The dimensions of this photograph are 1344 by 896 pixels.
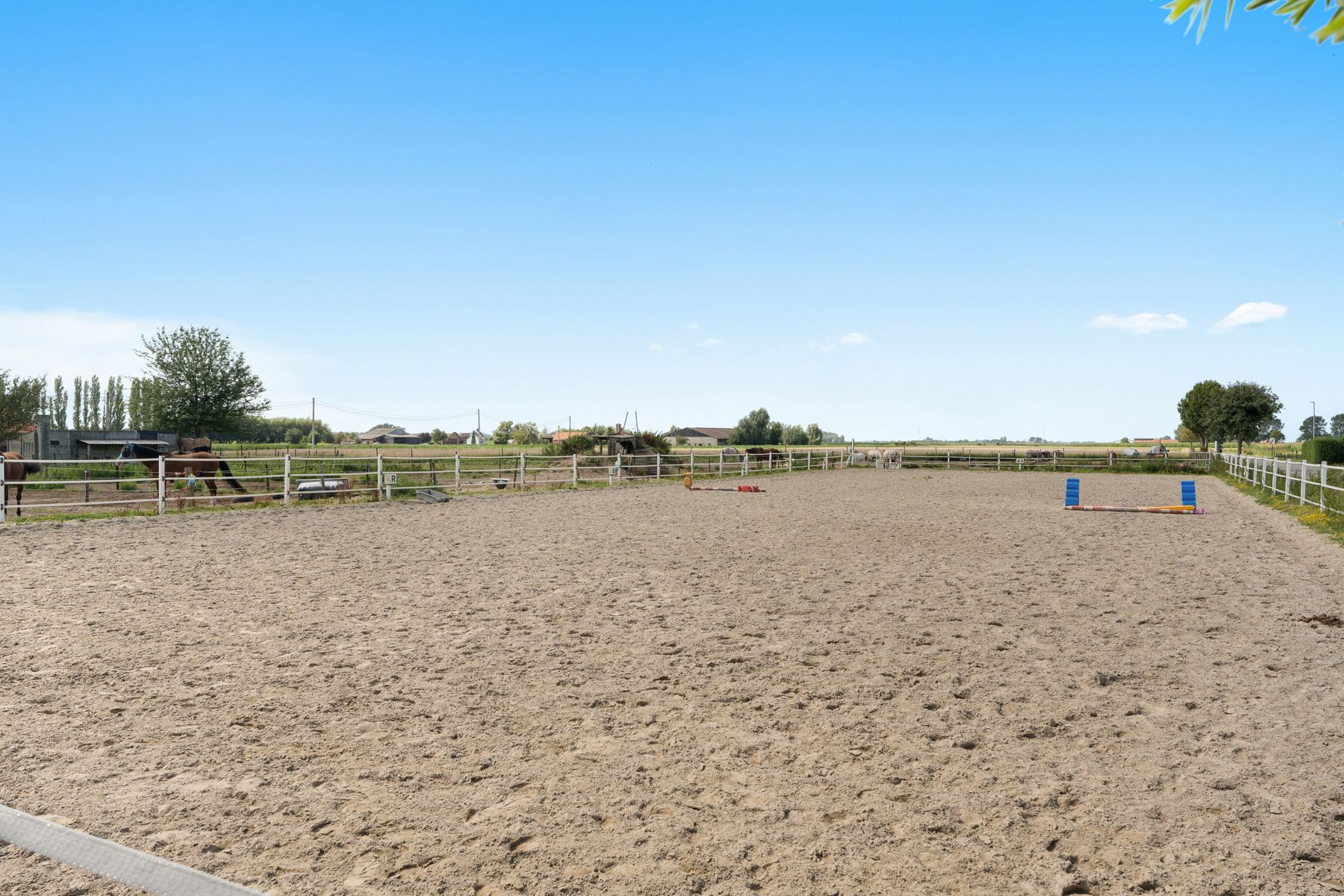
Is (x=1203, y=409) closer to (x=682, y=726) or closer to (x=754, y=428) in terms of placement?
(x=754, y=428)

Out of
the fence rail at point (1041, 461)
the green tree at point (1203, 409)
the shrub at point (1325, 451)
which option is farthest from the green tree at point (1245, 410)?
the shrub at point (1325, 451)

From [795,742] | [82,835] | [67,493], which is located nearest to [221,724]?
[82,835]

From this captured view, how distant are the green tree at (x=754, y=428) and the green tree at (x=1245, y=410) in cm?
6142

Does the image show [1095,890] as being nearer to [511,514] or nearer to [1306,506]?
[511,514]

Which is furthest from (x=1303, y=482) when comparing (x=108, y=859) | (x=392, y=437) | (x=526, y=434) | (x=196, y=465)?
(x=392, y=437)

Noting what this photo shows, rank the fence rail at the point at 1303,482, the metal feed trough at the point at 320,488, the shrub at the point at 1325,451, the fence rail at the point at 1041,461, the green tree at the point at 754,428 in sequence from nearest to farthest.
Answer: the fence rail at the point at 1303,482, the metal feed trough at the point at 320,488, the shrub at the point at 1325,451, the fence rail at the point at 1041,461, the green tree at the point at 754,428

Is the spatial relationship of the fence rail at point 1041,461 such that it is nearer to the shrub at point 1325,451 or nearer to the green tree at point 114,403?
the shrub at point 1325,451

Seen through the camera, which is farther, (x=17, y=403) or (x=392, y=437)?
(x=392, y=437)

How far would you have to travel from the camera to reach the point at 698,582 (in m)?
7.91

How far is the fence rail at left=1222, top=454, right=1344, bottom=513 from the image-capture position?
1409 centimetres

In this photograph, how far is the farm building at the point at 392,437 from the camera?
123694 millimetres

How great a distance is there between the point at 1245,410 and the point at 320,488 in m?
54.3

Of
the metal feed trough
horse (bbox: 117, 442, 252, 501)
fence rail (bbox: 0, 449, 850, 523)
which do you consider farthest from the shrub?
horse (bbox: 117, 442, 252, 501)

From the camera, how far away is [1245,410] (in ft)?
167
